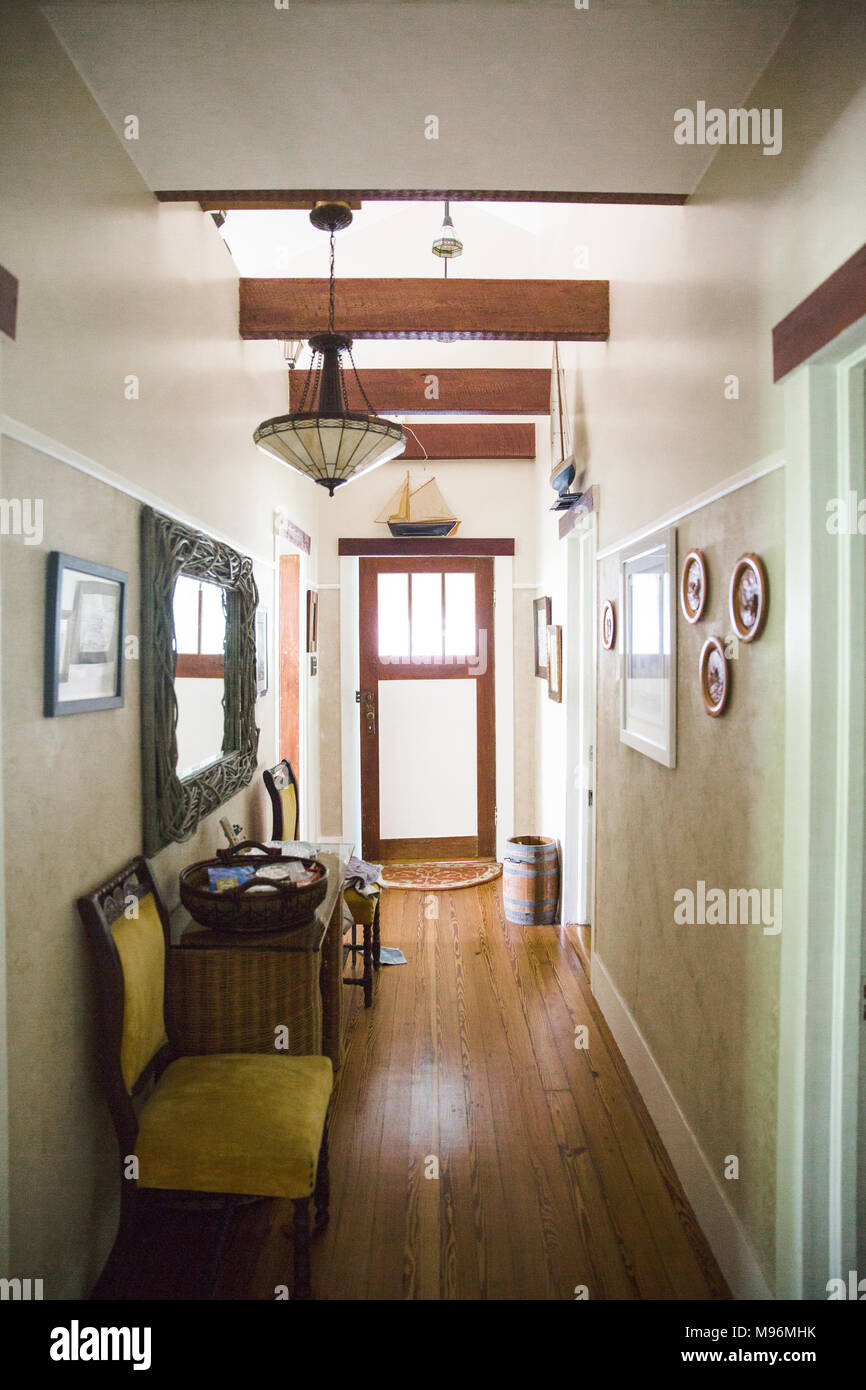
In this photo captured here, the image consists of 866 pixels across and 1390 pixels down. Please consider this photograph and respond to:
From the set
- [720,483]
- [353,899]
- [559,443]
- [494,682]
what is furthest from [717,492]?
[494,682]

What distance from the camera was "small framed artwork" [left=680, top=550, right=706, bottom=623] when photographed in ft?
7.36

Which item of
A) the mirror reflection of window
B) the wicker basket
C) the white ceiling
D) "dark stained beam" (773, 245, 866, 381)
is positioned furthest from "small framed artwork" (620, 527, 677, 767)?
the mirror reflection of window

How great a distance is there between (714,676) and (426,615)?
153 inches

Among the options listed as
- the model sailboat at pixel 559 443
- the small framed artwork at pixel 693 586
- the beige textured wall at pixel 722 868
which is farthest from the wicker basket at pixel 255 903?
the model sailboat at pixel 559 443

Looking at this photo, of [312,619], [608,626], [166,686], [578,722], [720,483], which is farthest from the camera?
[312,619]

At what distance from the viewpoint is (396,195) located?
93.0 inches

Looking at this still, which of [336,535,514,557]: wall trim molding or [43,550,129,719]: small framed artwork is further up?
[336,535,514,557]: wall trim molding

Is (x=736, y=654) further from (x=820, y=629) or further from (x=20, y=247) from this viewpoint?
(x=20, y=247)

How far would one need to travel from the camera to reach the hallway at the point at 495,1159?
203cm

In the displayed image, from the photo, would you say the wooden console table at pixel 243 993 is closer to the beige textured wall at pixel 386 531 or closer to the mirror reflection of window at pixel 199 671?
the mirror reflection of window at pixel 199 671

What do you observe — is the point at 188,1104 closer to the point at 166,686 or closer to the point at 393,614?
the point at 166,686

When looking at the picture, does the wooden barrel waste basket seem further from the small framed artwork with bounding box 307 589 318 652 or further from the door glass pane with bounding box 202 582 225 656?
the door glass pane with bounding box 202 582 225 656

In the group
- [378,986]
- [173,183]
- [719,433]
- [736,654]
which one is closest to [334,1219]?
[378,986]

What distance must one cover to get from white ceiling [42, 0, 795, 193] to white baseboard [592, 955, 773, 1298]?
9.06 ft
